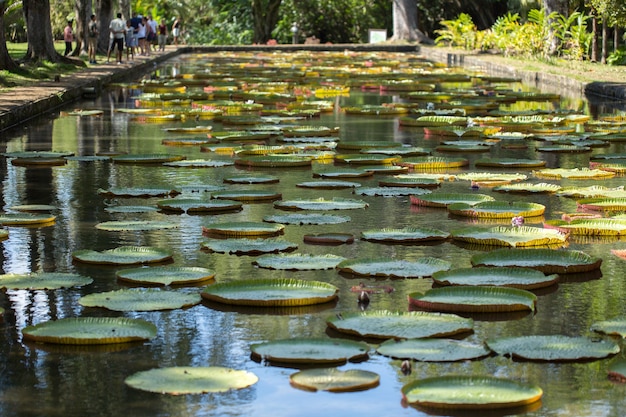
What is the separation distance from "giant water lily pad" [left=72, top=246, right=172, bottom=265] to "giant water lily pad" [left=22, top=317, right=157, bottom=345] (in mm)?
1123

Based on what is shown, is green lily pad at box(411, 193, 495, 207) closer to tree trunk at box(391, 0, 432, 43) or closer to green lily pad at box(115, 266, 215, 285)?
green lily pad at box(115, 266, 215, 285)

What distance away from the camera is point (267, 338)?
4.45 meters

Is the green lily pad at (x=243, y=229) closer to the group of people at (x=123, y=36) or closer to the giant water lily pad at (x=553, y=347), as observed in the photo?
the giant water lily pad at (x=553, y=347)

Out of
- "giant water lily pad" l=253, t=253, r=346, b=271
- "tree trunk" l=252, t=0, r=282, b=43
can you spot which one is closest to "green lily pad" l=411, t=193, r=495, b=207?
"giant water lily pad" l=253, t=253, r=346, b=271

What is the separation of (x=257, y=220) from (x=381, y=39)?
125 ft

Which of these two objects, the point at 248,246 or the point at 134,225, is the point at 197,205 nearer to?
the point at 134,225

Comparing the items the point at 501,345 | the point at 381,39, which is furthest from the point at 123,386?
the point at 381,39

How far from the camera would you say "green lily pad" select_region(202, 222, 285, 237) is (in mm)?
6422

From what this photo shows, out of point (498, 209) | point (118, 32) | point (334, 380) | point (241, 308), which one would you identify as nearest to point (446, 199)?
point (498, 209)

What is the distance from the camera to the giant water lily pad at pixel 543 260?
5.56m

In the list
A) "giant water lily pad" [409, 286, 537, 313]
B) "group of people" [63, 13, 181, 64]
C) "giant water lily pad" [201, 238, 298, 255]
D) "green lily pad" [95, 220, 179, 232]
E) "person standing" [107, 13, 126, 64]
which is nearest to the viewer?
"giant water lily pad" [409, 286, 537, 313]

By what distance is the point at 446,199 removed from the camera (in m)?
7.50

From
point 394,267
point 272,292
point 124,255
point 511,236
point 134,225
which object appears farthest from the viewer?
point 134,225

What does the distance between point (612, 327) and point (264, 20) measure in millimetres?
42389
